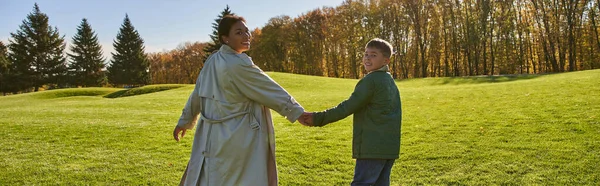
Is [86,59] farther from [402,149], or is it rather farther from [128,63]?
[402,149]

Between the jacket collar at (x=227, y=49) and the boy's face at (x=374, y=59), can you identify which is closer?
the jacket collar at (x=227, y=49)

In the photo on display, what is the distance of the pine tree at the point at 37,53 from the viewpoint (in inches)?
2152

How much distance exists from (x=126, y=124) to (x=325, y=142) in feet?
22.5

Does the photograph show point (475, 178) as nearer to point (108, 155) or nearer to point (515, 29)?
point (108, 155)

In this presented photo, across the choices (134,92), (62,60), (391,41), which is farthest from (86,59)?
(391,41)

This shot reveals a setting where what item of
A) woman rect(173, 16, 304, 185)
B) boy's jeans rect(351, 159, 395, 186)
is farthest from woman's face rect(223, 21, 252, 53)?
boy's jeans rect(351, 159, 395, 186)

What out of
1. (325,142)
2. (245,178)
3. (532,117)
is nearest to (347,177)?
(325,142)

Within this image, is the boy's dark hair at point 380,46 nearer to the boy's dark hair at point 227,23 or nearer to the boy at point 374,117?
the boy at point 374,117

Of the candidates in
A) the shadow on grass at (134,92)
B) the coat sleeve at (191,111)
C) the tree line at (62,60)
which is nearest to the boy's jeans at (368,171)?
the coat sleeve at (191,111)

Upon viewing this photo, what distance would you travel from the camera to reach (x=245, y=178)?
3.41 metres

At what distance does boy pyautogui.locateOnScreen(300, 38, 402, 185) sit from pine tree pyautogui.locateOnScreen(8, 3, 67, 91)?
204 ft

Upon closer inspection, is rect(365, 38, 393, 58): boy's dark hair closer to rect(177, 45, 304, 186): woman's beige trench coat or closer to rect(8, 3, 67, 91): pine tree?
rect(177, 45, 304, 186): woman's beige trench coat

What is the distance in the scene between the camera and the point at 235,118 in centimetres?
344

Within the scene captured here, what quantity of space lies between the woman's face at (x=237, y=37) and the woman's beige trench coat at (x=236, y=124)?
0.07 meters
